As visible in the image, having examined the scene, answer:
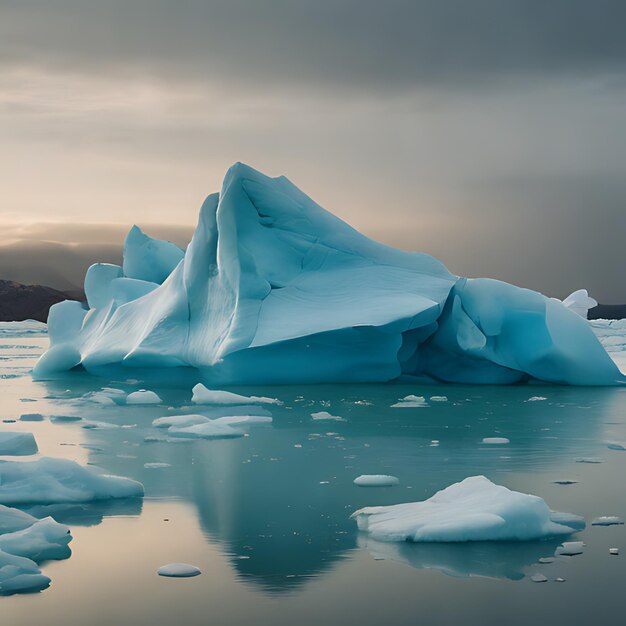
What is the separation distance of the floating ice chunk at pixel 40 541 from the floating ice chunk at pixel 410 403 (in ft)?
17.3

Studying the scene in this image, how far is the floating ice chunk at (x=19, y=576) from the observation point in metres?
2.85

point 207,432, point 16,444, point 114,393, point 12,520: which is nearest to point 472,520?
point 12,520

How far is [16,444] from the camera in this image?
213 inches

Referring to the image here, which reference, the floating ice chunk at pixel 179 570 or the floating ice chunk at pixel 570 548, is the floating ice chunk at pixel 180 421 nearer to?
the floating ice chunk at pixel 179 570

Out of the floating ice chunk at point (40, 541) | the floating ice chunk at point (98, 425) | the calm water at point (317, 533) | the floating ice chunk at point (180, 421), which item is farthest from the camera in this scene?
the floating ice chunk at point (98, 425)

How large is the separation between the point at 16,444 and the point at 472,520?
3.11 metres

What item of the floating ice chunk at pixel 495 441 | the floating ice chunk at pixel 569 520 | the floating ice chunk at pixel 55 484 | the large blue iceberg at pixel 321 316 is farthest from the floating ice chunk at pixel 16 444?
the large blue iceberg at pixel 321 316

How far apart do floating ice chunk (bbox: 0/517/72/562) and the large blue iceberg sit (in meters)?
6.72

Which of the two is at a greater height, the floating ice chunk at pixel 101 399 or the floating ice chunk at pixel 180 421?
the floating ice chunk at pixel 101 399

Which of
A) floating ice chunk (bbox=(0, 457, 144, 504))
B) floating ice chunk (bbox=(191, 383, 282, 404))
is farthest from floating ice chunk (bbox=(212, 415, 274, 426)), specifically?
floating ice chunk (bbox=(0, 457, 144, 504))

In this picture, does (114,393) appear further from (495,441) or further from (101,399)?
(495,441)

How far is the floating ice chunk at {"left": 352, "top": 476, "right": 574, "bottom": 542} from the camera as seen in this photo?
3367 mm

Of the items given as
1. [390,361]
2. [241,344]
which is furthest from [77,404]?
[390,361]

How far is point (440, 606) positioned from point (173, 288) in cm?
977
